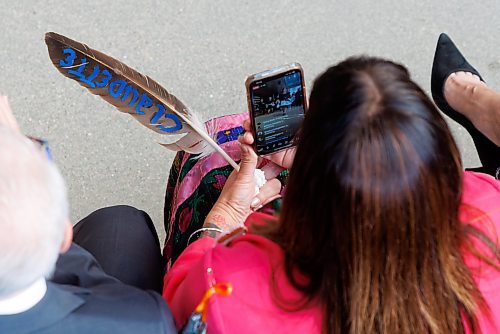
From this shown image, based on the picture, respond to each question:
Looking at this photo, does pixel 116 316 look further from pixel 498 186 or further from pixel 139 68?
pixel 139 68

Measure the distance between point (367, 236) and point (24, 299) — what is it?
355 millimetres

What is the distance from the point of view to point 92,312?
0.74 metres

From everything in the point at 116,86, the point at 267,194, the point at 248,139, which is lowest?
the point at 267,194

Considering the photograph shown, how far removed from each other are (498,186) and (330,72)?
0.28 m

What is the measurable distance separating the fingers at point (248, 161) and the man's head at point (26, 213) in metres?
0.41

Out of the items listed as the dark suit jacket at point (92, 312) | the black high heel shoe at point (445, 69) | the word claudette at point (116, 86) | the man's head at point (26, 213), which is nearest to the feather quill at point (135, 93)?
the word claudette at point (116, 86)

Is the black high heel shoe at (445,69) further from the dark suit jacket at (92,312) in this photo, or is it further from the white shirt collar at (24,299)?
the white shirt collar at (24,299)

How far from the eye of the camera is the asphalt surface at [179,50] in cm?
158

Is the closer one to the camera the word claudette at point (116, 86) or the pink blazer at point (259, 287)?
the pink blazer at point (259, 287)

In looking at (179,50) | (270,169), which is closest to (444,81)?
(270,169)

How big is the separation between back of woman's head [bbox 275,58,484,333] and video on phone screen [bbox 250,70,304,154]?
0.99ft

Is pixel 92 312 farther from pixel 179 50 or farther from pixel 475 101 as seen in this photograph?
pixel 179 50

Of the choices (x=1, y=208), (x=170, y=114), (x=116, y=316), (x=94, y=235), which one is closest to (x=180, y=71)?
(x=170, y=114)

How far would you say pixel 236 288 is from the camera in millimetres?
737
